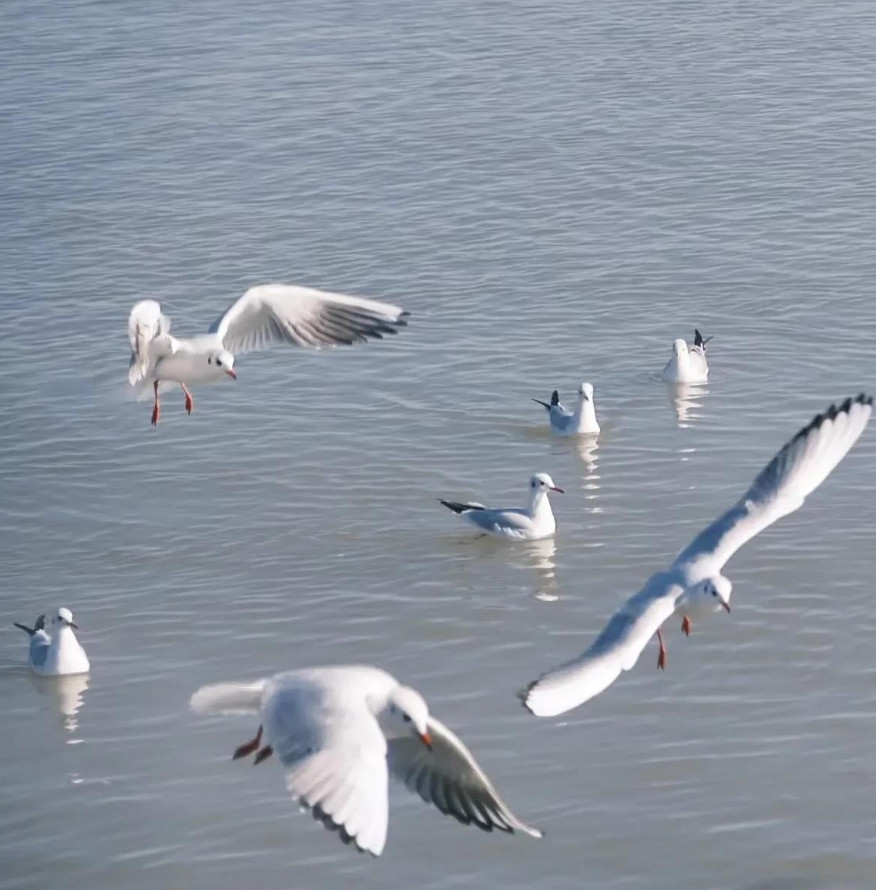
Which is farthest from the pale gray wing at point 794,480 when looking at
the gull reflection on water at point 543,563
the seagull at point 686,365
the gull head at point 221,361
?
the seagull at point 686,365

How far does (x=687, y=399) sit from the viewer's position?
15.6 m

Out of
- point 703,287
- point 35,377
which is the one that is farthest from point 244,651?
point 703,287

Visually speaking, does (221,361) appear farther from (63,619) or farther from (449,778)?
(449,778)

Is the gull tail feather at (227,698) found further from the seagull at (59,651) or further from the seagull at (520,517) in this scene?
the seagull at (520,517)

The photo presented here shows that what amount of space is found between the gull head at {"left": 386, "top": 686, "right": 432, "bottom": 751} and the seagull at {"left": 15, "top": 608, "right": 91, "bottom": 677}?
4.26m

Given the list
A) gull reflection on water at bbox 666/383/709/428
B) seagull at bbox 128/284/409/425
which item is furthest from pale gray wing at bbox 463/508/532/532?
gull reflection on water at bbox 666/383/709/428

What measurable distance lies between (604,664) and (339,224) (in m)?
12.5

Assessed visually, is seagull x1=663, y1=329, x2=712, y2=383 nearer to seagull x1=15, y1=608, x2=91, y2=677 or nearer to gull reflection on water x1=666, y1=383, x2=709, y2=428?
gull reflection on water x1=666, y1=383, x2=709, y2=428

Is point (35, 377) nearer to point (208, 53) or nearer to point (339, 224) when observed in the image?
point (339, 224)

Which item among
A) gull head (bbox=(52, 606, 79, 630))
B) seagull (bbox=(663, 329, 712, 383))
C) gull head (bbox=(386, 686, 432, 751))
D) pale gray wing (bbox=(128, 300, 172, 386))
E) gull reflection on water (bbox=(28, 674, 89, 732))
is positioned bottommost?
gull reflection on water (bbox=(28, 674, 89, 732))

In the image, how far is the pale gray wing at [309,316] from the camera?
11141 mm

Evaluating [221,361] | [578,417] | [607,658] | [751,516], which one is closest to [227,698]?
[607,658]

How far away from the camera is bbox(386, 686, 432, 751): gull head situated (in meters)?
7.49

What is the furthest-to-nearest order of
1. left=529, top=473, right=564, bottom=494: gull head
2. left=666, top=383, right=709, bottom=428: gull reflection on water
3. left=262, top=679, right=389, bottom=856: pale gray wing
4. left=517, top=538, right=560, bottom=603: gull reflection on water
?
left=666, top=383, right=709, bottom=428: gull reflection on water
left=529, top=473, right=564, bottom=494: gull head
left=517, top=538, right=560, bottom=603: gull reflection on water
left=262, top=679, right=389, bottom=856: pale gray wing
